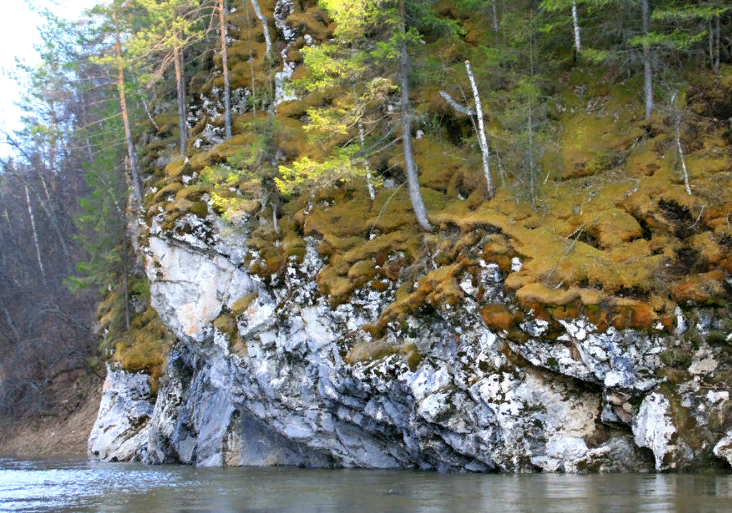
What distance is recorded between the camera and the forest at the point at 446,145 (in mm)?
14211

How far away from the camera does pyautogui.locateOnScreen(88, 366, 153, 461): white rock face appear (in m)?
25.0

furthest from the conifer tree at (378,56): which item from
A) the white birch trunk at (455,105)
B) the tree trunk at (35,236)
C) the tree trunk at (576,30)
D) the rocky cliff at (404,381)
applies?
the tree trunk at (35,236)

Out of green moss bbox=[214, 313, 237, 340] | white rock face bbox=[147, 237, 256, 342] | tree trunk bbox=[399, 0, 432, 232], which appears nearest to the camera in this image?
tree trunk bbox=[399, 0, 432, 232]

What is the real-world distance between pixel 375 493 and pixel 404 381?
4.19 m

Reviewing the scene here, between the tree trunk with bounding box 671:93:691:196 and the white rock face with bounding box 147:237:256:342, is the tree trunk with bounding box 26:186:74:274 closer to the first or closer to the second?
the white rock face with bounding box 147:237:256:342

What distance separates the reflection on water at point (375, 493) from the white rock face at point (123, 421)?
8.61m

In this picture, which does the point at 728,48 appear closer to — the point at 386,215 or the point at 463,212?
the point at 463,212

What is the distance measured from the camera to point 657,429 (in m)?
12.2

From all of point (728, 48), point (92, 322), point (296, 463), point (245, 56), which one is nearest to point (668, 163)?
point (728, 48)

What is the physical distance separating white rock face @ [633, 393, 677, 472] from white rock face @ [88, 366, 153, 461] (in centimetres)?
1952

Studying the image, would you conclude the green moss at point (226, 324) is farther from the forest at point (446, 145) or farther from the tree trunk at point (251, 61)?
the tree trunk at point (251, 61)

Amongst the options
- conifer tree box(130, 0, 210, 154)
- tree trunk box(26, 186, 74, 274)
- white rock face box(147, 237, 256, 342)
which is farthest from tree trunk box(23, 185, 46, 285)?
white rock face box(147, 237, 256, 342)

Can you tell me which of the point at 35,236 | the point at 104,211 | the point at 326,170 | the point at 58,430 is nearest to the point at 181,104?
the point at 104,211

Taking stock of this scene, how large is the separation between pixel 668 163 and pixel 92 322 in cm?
3268
